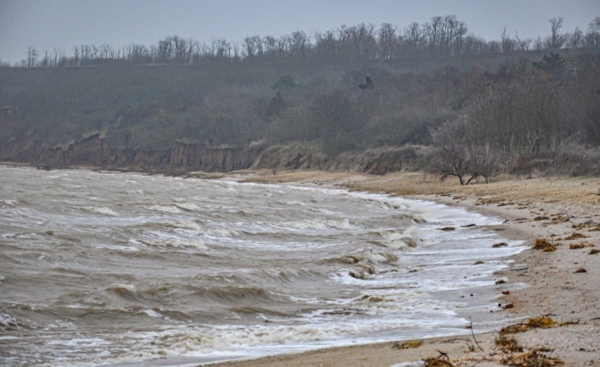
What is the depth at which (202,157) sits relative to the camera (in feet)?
300

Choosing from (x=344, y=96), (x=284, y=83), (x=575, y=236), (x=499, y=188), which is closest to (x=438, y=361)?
(x=575, y=236)

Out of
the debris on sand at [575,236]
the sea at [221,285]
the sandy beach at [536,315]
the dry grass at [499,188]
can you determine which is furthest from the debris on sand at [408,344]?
the dry grass at [499,188]

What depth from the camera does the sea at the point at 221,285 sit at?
8203 mm

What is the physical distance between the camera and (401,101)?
87.0 meters

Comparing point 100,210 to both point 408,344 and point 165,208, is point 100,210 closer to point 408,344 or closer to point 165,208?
point 165,208

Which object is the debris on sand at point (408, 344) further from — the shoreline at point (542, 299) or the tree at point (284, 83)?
the tree at point (284, 83)

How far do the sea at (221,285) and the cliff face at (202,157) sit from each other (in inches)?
1493

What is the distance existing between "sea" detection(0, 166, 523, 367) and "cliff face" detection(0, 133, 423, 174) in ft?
124

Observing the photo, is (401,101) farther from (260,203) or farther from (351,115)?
(260,203)

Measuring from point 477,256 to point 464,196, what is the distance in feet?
60.8

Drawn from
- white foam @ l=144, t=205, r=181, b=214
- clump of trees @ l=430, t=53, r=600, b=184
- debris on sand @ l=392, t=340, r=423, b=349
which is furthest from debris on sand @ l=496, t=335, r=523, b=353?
clump of trees @ l=430, t=53, r=600, b=184

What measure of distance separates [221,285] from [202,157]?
8117 centimetres

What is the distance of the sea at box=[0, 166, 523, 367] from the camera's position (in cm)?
820

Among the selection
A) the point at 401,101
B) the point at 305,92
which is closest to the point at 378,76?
the point at 305,92
